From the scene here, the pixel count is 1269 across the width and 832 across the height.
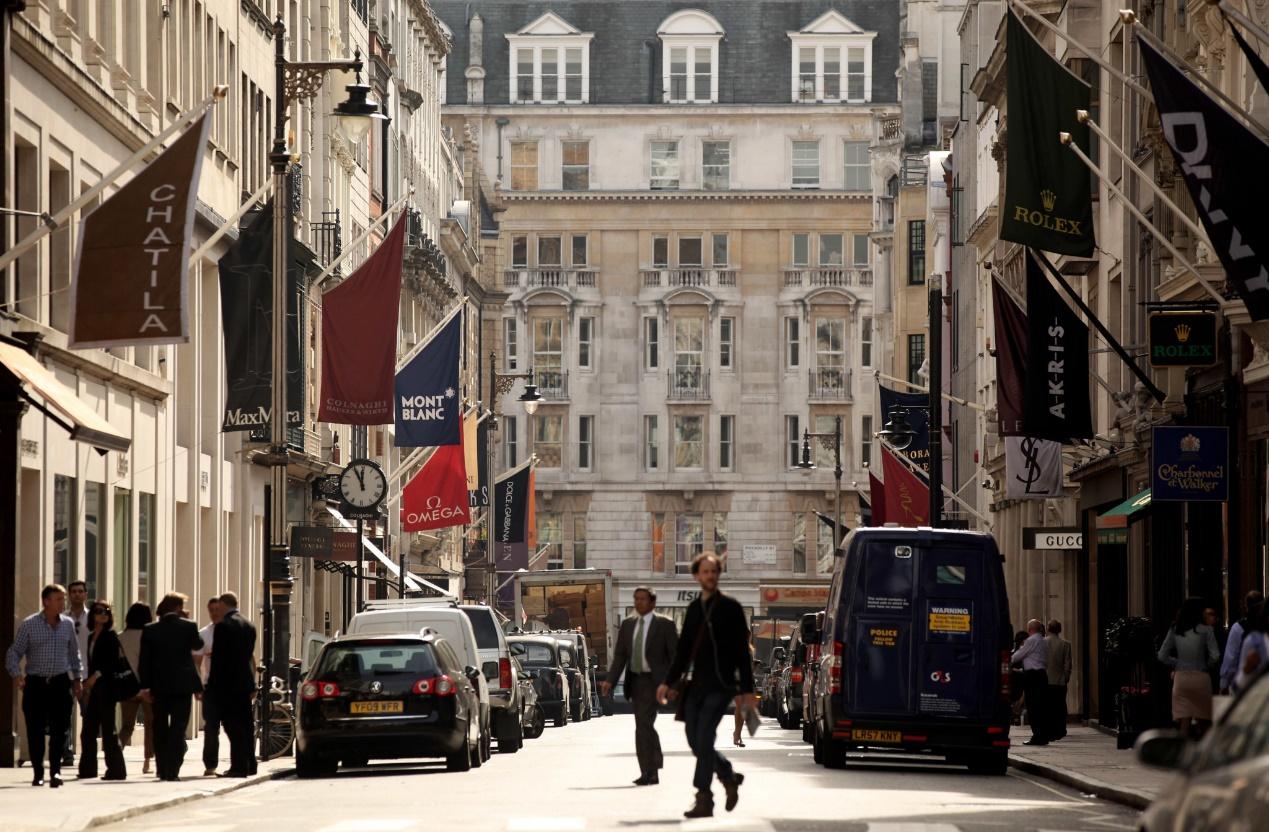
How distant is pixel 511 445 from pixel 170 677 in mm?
83809

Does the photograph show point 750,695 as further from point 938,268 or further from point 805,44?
point 805,44

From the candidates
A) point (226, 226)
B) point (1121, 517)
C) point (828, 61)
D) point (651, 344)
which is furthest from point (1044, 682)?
point (828, 61)

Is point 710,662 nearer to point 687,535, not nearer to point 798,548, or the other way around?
point 798,548

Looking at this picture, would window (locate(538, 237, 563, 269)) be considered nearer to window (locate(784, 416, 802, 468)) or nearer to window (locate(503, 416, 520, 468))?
window (locate(503, 416, 520, 468))

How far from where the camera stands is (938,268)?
258 feet

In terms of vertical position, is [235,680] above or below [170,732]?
above

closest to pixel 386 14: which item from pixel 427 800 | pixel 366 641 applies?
pixel 366 641

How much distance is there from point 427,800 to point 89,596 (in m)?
11.7

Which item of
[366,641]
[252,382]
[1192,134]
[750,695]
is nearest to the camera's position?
[750,695]

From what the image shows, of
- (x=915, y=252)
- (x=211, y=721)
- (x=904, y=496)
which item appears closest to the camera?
(x=211, y=721)

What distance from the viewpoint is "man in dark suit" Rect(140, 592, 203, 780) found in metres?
25.1

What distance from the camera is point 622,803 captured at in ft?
70.0

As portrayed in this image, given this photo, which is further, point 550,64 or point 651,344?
point 550,64

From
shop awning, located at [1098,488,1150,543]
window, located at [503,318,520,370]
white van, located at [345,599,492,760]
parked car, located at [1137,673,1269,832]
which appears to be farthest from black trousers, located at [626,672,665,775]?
window, located at [503,318,520,370]
